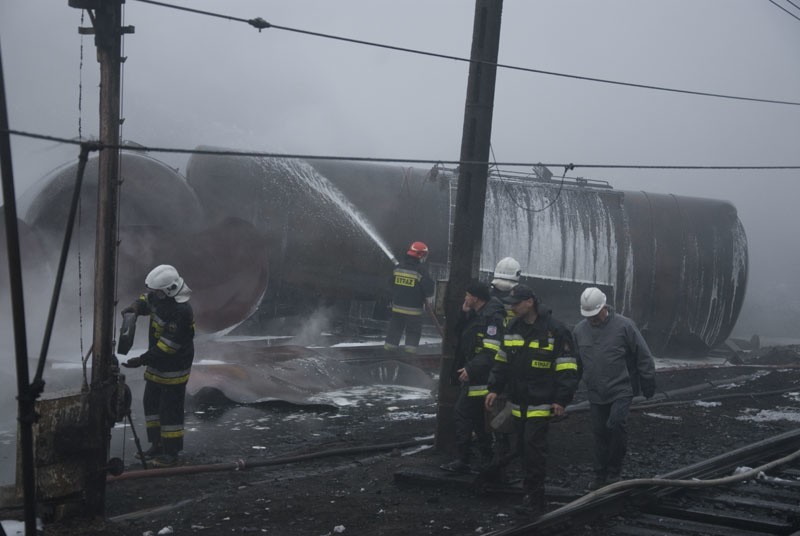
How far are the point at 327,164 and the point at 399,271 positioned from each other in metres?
3.21

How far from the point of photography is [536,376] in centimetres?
623

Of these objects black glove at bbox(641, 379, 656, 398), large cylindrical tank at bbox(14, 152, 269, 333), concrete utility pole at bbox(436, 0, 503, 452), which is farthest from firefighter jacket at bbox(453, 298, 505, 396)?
large cylindrical tank at bbox(14, 152, 269, 333)

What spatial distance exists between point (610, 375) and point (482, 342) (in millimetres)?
1063

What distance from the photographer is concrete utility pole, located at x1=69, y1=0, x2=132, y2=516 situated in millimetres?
5492

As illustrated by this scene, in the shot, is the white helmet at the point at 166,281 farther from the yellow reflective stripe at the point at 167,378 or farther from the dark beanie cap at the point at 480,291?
the dark beanie cap at the point at 480,291

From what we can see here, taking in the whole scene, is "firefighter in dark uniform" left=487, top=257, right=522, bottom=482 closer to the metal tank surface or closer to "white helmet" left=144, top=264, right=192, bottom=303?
"white helmet" left=144, top=264, right=192, bottom=303

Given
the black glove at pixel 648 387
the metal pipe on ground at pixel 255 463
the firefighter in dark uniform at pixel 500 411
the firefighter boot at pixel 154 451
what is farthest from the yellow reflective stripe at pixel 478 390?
the firefighter boot at pixel 154 451

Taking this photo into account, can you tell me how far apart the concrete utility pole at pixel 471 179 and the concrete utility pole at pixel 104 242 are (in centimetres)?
313

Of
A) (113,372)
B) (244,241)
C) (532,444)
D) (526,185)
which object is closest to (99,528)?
(113,372)

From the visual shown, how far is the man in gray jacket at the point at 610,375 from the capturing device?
6.80 meters

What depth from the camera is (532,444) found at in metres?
6.19

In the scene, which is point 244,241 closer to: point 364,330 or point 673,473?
point 364,330

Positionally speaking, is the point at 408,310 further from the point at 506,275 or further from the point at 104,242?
the point at 104,242

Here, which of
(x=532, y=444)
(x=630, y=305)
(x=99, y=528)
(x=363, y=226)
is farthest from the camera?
(x=630, y=305)
